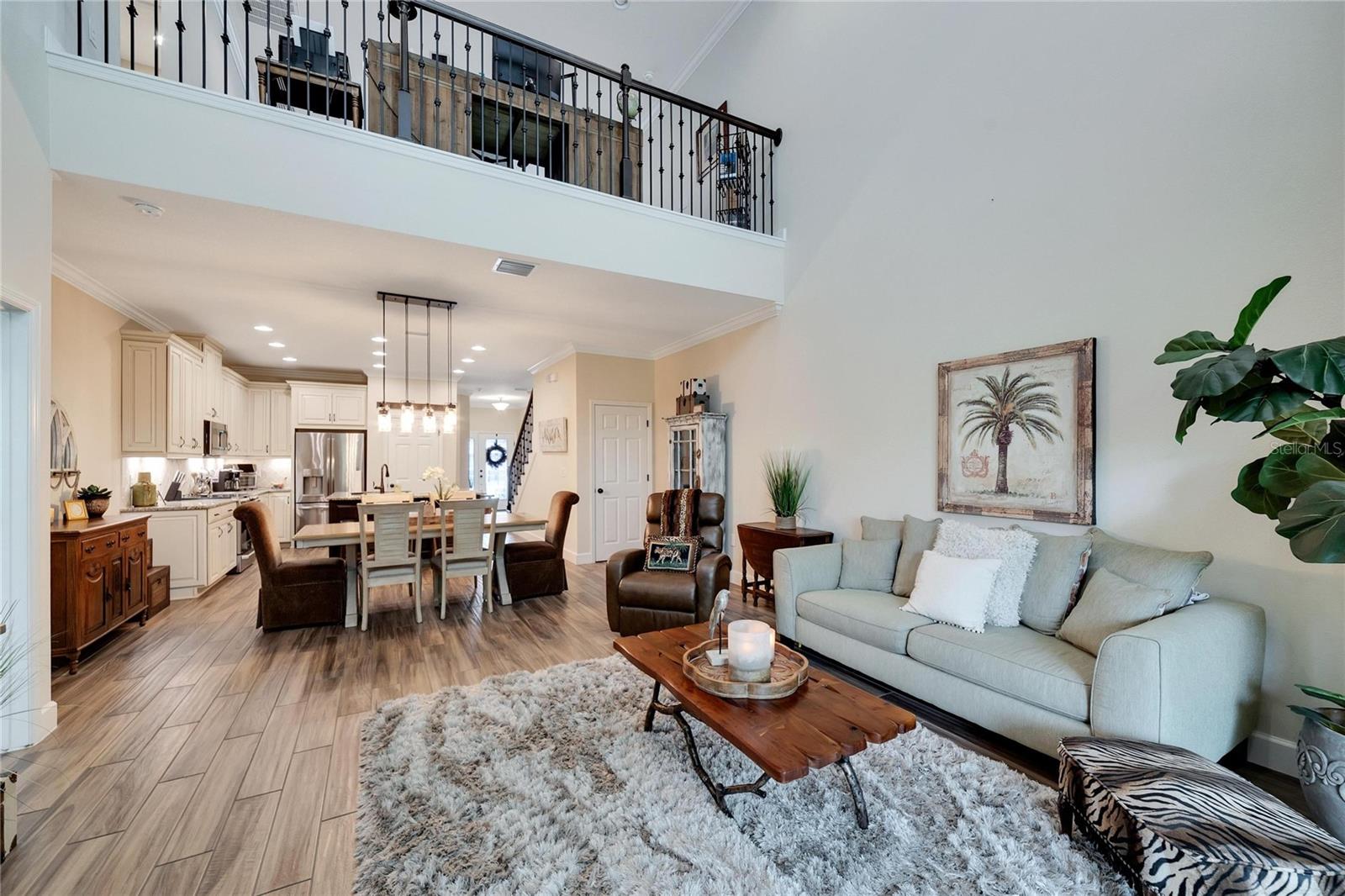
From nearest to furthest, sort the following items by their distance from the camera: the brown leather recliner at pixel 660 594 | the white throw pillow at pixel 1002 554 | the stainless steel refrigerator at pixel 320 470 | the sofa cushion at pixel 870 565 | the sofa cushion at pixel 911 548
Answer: the white throw pillow at pixel 1002 554 → the sofa cushion at pixel 911 548 → the sofa cushion at pixel 870 565 → the brown leather recliner at pixel 660 594 → the stainless steel refrigerator at pixel 320 470

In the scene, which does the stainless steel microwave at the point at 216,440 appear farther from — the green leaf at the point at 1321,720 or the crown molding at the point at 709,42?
the green leaf at the point at 1321,720

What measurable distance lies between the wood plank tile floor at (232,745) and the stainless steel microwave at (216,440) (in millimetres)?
2689

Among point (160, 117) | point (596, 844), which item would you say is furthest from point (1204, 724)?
point (160, 117)

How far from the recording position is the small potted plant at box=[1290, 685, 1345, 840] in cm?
167

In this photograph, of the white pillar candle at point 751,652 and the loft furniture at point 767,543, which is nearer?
the white pillar candle at point 751,652

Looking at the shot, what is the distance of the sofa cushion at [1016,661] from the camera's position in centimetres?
218

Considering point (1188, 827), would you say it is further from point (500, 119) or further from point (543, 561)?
point (500, 119)

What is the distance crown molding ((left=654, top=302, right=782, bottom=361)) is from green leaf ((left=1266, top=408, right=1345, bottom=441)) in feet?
12.1

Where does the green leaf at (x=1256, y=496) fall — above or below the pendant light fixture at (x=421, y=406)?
below

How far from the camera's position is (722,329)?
581 cm

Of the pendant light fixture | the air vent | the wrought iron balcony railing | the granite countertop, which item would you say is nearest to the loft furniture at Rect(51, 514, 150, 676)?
the granite countertop

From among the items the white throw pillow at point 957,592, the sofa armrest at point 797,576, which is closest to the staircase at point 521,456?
the sofa armrest at point 797,576

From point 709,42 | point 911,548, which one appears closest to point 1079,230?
point 911,548

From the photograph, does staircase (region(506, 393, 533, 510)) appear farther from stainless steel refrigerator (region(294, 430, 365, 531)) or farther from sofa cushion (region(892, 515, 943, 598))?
sofa cushion (region(892, 515, 943, 598))
